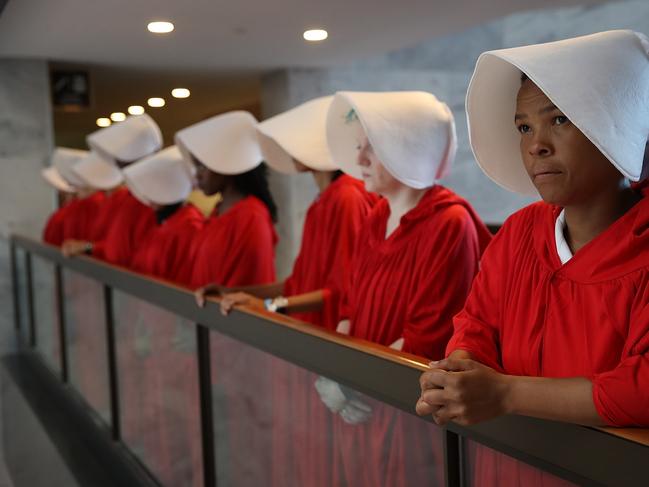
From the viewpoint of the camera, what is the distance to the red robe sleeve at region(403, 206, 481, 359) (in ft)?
7.33

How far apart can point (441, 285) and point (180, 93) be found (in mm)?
7230

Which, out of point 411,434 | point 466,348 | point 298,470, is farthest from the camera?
point 298,470

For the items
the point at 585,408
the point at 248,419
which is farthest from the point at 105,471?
the point at 585,408

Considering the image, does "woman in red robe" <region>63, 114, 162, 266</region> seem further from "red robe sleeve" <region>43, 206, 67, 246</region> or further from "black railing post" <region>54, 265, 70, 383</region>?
"red robe sleeve" <region>43, 206, 67, 246</region>

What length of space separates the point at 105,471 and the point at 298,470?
73.5 inches

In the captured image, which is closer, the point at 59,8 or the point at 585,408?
the point at 585,408

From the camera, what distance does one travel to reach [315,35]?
5680 millimetres

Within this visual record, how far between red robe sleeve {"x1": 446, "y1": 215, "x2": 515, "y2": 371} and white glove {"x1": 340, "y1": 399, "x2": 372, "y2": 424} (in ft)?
1.03

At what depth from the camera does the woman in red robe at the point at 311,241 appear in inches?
90.1

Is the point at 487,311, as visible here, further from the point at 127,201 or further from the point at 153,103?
the point at 153,103

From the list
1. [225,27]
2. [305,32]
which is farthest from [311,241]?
[305,32]

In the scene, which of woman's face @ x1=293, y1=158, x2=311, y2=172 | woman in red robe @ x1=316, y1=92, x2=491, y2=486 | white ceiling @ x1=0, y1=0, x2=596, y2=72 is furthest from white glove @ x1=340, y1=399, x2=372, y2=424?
white ceiling @ x1=0, y1=0, x2=596, y2=72

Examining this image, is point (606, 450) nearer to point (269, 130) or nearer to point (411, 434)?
point (411, 434)

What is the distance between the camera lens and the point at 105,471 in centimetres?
372
